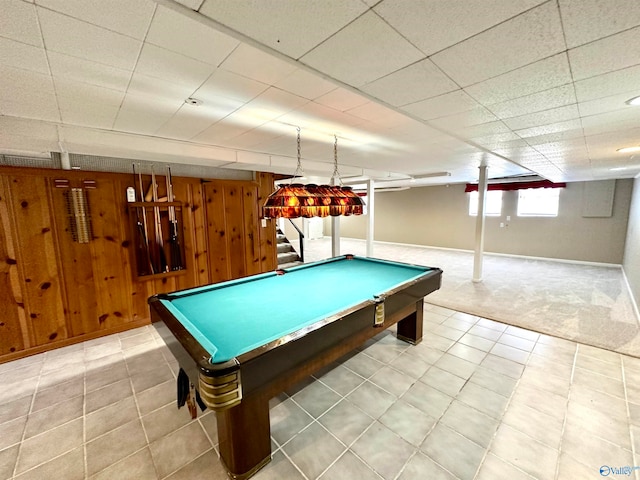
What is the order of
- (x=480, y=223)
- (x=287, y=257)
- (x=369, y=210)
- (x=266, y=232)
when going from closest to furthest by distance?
(x=266, y=232) < (x=480, y=223) < (x=287, y=257) < (x=369, y=210)

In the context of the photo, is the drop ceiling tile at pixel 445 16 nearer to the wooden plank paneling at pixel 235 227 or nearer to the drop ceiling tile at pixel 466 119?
the drop ceiling tile at pixel 466 119

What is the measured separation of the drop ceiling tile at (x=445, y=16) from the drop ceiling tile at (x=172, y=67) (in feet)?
3.33

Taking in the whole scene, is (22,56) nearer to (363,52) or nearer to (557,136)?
(363,52)

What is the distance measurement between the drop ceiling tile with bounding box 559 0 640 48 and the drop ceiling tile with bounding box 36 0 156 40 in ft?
5.11

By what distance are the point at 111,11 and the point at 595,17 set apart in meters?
1.87

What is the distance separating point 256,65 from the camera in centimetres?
147

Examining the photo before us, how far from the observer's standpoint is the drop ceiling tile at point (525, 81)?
1397 millimetres

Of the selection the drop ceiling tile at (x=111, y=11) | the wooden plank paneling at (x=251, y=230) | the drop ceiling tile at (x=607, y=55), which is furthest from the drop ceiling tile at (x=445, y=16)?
the wooden plank paneling at (x=251, y=230)

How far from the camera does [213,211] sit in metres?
4.37

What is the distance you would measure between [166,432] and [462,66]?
10.1 feet

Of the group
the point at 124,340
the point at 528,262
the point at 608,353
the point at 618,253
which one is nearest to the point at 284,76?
the point at 124,340

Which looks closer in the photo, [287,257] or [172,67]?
[172,67]

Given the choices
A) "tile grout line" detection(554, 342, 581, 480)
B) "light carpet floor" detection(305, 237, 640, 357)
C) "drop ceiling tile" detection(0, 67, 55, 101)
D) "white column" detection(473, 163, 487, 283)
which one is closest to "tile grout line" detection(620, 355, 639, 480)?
"tile grout line" detection(554, 342, 581, 480)

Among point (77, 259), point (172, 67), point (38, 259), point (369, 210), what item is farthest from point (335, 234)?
point (172, 67)
